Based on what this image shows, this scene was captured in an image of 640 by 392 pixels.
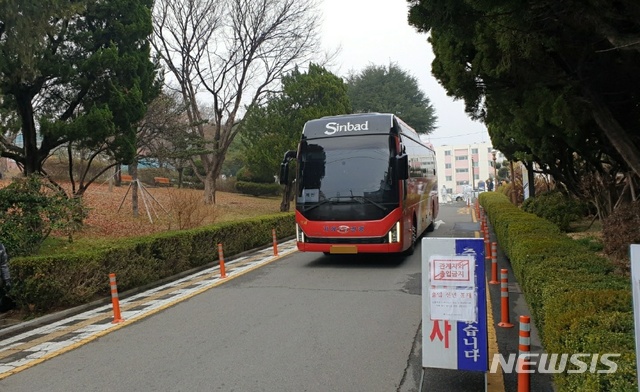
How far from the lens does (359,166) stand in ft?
36.9

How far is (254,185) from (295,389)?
3532 cm

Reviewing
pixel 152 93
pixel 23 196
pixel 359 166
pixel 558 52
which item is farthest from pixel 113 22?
pixel 558 52

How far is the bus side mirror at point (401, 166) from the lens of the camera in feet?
35.6

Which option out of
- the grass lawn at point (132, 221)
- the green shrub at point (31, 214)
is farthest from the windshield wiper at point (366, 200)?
the grass lawn at point (132, 221)

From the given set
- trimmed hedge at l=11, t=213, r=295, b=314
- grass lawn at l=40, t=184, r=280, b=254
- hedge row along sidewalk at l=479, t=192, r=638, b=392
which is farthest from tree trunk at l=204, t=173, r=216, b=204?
hedge row along sidewalk at l=479, t=192, r=638, b=392

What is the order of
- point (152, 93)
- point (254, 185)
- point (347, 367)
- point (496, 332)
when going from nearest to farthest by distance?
point (347, 367) → point (496, 332) → point (152, 93) → point (254, 185)

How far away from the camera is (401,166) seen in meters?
10.9

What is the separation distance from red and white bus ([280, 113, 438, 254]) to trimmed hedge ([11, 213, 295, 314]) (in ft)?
9.63

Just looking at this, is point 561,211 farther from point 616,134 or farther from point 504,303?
point 504,303

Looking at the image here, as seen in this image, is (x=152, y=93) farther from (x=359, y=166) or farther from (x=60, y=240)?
(x=359, y=166)

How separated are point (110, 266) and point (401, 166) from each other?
6.41 m

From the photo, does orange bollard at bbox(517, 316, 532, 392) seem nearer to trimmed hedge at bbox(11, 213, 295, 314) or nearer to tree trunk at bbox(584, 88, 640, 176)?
tree trunk at bbox(584, 88, 640, 176)

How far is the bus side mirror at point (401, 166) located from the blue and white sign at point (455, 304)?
6.58 m

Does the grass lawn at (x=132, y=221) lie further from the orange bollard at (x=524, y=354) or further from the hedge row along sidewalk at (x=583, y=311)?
the orange bollard at (x=524, y=354)
